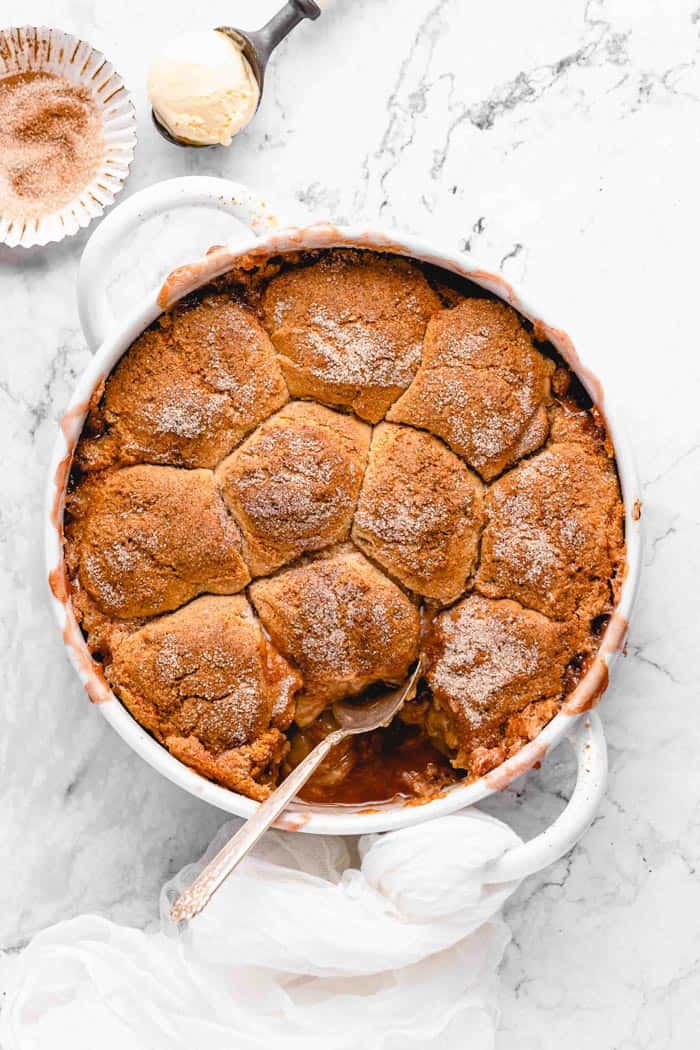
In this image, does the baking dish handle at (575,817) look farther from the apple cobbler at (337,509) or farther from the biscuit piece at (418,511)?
the biscuit piece at (418,511)

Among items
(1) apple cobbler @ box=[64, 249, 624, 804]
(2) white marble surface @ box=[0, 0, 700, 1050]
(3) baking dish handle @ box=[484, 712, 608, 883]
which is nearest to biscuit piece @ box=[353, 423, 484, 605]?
(1) apple cobbler @ box=[64, 249, 624, 804]

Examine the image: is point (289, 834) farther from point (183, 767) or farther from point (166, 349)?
point (166, 349)

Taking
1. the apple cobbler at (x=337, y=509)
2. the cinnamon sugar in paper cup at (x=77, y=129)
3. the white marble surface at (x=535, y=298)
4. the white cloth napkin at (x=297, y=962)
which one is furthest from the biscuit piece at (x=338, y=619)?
the cinnamon sugar in paper cup at (x=77, y=129)

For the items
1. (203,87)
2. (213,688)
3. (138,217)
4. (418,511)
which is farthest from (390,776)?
(203,87)

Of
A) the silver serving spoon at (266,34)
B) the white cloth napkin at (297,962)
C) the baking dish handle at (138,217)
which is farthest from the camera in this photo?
the silver serving spoon at (266,34)

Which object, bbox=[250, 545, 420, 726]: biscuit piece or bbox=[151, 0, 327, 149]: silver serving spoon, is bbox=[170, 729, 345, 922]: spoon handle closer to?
bbox=[250, 545, 420, 726]: biscuit piece

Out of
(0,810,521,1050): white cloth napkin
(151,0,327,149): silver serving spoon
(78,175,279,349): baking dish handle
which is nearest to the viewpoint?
(78,175,279,349): baking dish handle
